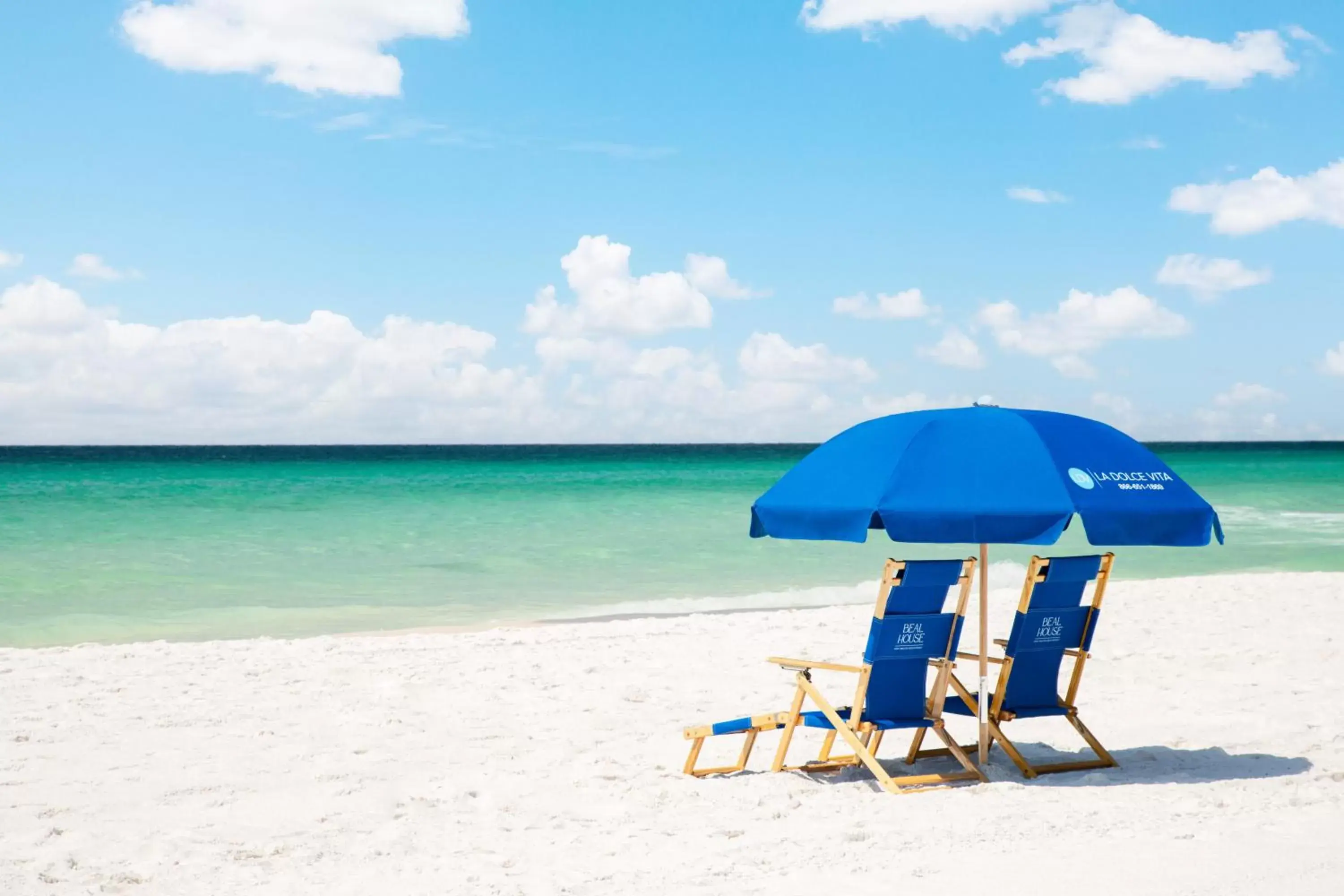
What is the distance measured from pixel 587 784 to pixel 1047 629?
2.18m

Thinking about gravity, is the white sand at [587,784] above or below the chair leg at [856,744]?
below

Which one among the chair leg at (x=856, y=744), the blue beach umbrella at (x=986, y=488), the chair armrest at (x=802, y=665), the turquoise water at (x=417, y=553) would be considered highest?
the blue beach umbrella at (x=986, y=488)

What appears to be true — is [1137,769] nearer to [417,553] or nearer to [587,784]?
[587,784]

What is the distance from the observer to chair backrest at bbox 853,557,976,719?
5.10 meters

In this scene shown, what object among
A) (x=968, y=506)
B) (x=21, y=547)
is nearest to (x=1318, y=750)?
(x=968, y=506)

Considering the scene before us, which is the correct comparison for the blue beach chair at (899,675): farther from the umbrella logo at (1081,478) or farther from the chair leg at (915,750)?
the umbrella logo at (1081,478)

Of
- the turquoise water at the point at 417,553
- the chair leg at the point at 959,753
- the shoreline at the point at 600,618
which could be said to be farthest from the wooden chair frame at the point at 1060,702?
the turquoise water at the point at 417,553

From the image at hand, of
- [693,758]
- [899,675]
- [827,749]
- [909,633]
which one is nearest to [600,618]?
[693,758]

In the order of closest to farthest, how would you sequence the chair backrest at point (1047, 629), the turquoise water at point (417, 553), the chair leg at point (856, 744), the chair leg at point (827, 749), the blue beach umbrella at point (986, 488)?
1. the blue beach umbrella at point (986, 488)
2. the chair leg at point (856, 744)
3. the chair backrest at point (1047, 629)
4. the chair leg at point (827, 749)
5. the turquoise water at point (417, 553)

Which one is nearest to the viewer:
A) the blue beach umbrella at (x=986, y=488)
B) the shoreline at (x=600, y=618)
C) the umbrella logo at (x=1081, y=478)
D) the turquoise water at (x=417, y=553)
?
the blue beach umbrella at (x=986, y=488)

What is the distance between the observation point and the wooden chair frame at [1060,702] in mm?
5352

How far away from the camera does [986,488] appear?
15.7 feet

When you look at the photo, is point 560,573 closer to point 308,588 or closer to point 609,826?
point 308,588

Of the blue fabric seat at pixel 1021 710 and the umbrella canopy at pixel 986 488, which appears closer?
the umbrella canopy at pixel 986 488
